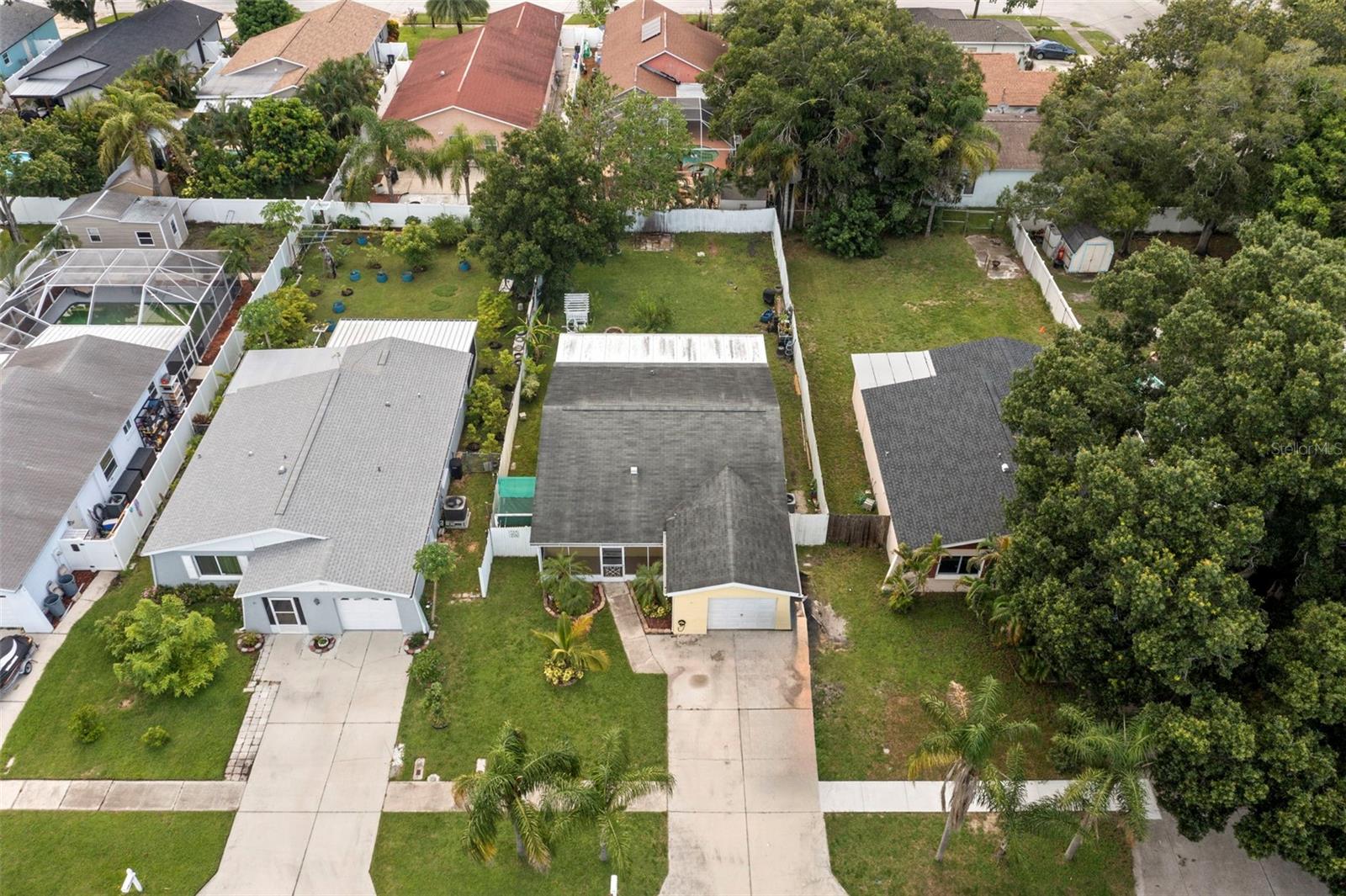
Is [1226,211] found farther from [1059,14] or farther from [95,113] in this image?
[95,113]

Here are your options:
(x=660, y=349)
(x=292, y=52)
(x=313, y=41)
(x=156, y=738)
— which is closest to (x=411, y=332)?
(x=660, y=349)

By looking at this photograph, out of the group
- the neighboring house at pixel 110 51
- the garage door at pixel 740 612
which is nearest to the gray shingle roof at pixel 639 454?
the garage door at pixel 740 612

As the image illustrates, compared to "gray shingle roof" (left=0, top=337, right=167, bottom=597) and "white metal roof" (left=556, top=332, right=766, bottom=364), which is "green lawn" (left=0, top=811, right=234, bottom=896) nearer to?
"gray shingle roof" (left=0, top=337, right=167, bottom=597)

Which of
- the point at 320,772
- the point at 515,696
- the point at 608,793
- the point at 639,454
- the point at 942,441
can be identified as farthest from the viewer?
the point at 942,441

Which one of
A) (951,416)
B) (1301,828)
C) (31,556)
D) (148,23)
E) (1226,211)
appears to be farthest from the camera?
(148,23)

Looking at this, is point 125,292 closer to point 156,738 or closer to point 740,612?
point 156,738

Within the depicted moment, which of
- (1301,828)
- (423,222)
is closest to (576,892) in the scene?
(1301,828)
